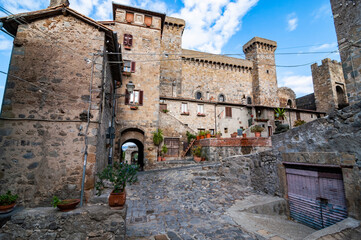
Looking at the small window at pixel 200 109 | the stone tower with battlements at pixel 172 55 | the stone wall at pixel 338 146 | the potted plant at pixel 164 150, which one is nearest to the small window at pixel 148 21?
the stone tower with battlements at pixel 172 55

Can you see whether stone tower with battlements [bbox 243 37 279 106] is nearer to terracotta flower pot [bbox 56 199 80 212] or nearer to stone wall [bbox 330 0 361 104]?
stone wall [bbox 330 0 361 104]

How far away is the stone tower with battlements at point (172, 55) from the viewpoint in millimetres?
22442

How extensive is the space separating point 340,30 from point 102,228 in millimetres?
9756

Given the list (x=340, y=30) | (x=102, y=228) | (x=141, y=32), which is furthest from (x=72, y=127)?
(x=141, y=32)

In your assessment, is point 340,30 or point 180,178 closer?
point 340,30

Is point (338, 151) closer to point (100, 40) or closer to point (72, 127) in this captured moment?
point (72, 127)

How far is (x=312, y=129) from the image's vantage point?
186 inches

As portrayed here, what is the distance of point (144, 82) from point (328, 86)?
25.8m

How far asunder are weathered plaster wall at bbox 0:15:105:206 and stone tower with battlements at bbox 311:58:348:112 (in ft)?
97.3

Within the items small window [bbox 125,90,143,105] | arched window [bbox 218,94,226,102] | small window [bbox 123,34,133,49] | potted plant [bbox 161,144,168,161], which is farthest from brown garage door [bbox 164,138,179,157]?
arched window [bbox 218,94,226,102]

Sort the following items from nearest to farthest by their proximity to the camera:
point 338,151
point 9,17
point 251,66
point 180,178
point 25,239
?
1. point 25,239
2. point 338,151
3. point 9,17
4. point 180,178
5. point 251,66

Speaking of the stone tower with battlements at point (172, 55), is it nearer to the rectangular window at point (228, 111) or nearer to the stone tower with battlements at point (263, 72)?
the rectangular window at point (228, 111)

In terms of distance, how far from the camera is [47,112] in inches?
227

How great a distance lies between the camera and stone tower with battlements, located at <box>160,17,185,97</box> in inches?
884
